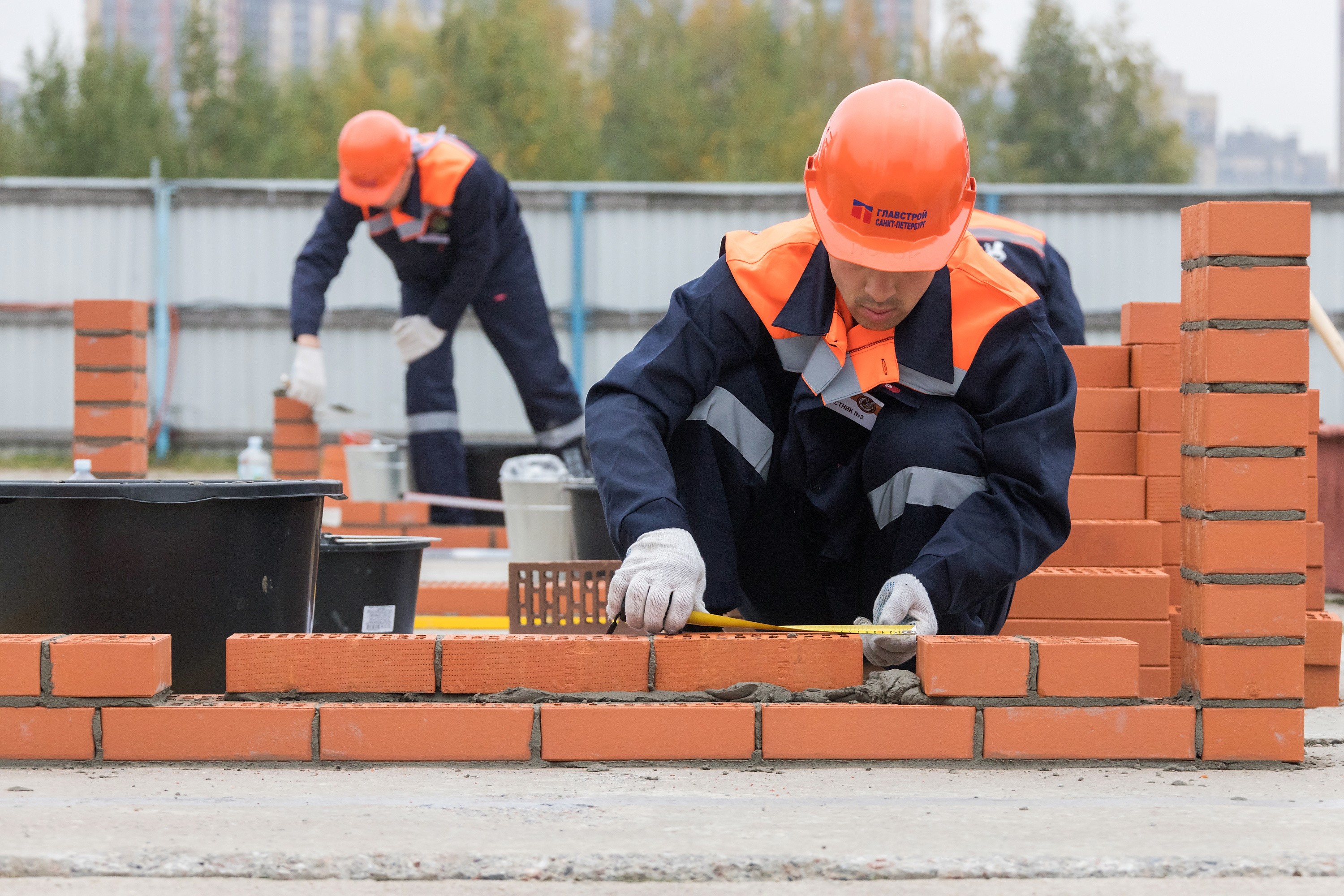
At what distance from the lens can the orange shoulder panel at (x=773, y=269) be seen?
2.63m

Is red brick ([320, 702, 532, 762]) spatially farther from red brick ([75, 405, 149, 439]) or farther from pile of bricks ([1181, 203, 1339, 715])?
red brick ([75, 405, 149, 439])

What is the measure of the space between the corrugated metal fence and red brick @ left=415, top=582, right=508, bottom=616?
9852mm

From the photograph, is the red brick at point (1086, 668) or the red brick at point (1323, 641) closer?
the red brick at point (1086, 668)

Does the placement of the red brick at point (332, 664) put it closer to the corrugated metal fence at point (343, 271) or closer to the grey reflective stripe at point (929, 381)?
the grey reflective stripe at point (929, 381)

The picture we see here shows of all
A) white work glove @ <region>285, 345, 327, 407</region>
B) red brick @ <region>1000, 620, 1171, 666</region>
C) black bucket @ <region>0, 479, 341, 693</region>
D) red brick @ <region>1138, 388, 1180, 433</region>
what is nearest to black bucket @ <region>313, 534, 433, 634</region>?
black bucket @ <region>0, 479, 341, 693</region>

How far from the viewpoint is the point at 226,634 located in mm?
2682

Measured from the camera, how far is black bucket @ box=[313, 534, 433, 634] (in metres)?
3.41

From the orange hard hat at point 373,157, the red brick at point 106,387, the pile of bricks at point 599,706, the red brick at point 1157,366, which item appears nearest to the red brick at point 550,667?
the pile of bricks at point 599,706

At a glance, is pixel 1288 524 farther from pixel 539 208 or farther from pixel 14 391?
pixel 14 391

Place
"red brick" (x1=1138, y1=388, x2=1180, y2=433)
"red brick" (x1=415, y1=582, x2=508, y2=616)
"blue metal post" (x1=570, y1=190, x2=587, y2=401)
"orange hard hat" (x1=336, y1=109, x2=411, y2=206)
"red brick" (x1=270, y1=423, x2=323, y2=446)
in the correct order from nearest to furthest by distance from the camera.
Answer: "red brick" (x1=1138, y1=388, x2=1180, y2=433) → "red brick" (x1=415, y1=582, x2=508, y2=616) → "orange hard hat" (x1=336, y1=109, x2=411, y2=206) → "red brick" (x1=270, y1=423, x2=323, y2=446) → "blue metal post" (x1=570, y1=190, x2=587, y2=401)

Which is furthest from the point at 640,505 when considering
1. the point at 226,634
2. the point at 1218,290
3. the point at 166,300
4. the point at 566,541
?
the point at 166,300

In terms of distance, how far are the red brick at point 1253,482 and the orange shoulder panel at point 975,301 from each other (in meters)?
0.49

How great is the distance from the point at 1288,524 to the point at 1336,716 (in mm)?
913

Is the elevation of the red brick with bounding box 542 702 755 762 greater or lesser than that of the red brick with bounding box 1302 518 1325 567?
lesser
